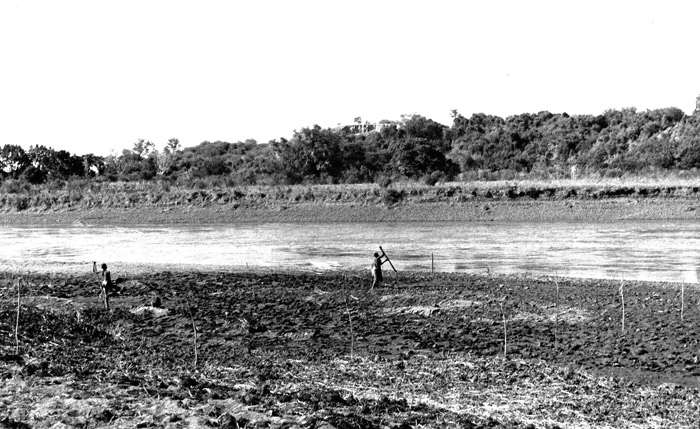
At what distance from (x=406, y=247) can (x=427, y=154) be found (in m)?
46.8

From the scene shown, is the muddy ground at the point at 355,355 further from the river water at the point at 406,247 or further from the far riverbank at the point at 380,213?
the far riverbank at the point at 380,213

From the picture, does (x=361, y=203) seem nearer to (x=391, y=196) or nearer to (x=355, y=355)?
(x=391, y=196)

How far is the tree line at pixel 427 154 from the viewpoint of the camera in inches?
2884

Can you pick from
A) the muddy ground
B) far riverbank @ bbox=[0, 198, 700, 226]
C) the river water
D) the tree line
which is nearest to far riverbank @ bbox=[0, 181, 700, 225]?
far riverbank @ bbox=[0, 198, 700, 226]

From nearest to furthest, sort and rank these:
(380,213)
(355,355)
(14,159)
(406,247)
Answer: (355,355)
(406,247)
(380,213)
(14,159)

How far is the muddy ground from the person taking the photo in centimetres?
959

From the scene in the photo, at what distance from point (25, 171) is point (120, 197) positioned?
39011 millimetres

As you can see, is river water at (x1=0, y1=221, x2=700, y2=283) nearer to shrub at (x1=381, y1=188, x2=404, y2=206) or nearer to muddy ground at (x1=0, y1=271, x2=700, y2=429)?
shrub at (x1=381, y1=188, x2=404, y2=206)

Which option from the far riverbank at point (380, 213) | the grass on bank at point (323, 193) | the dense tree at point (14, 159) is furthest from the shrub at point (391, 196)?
the dense tree at point (14, 159)

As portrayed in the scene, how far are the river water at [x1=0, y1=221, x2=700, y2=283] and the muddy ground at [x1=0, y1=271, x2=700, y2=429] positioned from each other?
492cm

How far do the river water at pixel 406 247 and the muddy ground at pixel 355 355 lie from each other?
492cm

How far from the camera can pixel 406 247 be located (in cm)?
3488

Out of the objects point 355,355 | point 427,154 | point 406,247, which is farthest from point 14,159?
point 355,355

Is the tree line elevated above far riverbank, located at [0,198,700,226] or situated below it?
above
